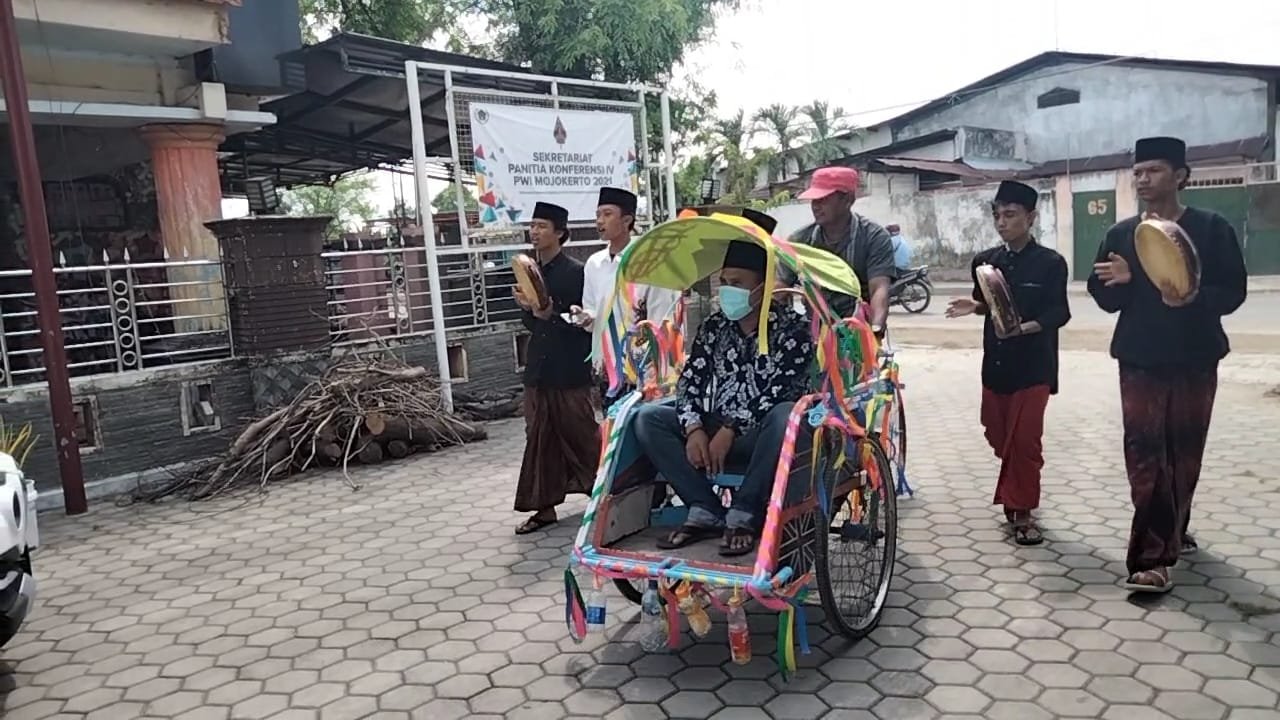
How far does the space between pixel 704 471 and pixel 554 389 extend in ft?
5.72

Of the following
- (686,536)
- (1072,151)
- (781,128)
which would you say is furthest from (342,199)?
(686,536)

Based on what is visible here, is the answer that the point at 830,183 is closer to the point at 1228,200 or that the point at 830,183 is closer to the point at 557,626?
the point at 557,626

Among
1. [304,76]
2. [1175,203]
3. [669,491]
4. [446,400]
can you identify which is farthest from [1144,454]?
[304,76]

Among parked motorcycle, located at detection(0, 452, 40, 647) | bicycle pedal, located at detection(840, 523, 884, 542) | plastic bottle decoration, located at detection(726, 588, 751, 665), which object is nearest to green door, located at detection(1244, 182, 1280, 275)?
bicycle pedal, located at detection(840, 523, 884, 542)

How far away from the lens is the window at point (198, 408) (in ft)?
22.5

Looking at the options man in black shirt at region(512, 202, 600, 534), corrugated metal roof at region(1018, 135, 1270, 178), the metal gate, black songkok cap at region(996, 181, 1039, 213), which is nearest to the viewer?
black songkok cap at region(996, 181, 1039, 213)

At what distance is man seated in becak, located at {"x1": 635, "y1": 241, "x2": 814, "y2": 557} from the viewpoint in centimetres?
358

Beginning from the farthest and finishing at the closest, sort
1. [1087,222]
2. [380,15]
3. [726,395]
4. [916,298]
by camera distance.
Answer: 1. [1087,222]
2. [916,298]
3. [380,15]
4. [726,395]

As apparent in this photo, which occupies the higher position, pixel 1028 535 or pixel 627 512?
pixel 627 512

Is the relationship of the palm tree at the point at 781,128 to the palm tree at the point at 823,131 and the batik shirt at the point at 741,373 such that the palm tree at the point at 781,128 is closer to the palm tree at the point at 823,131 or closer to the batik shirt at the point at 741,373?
the palm tree at the point at 823,131

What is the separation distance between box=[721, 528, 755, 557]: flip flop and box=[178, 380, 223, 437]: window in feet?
16.7

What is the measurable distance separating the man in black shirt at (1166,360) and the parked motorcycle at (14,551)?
170 inches

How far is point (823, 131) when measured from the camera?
27625 mm

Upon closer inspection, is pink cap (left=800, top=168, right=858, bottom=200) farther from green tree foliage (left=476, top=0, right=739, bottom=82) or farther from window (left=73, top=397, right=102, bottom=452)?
green tree foliage (left=476, top=0, right=739, bottom=82)
